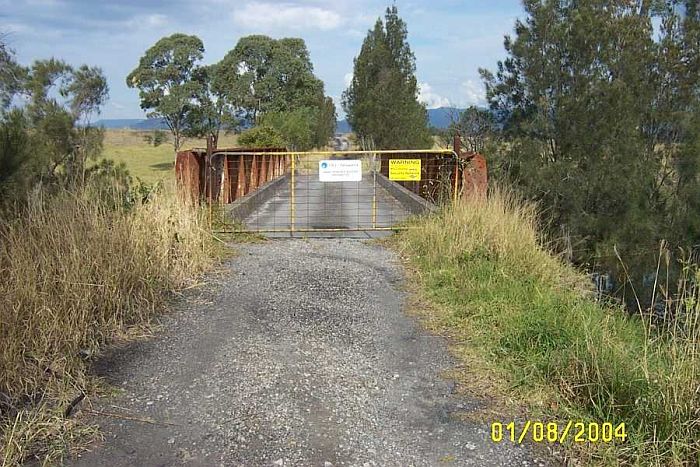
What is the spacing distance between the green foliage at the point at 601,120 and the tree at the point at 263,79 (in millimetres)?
45809

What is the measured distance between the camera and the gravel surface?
360 centimetres

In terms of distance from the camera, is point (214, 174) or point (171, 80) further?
point (171, 80)

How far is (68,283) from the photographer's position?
5.18m

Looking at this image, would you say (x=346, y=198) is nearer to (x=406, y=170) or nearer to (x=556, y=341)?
(x=406, y=170)

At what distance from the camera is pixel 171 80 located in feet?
184

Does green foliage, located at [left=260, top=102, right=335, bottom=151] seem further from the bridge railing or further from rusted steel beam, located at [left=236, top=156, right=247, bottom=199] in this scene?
the bridge railing

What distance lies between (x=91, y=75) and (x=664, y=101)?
1207 cm

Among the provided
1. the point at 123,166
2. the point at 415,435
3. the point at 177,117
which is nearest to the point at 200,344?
the point at 415,435

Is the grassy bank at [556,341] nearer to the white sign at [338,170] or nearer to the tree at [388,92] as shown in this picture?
the white sign at [338,170]

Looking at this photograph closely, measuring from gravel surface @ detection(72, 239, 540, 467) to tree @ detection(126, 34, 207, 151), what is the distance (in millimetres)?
51055

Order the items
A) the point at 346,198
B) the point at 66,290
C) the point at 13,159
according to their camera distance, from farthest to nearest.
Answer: the point at 346,198 < the point at 13,159 < the point at 66,290
